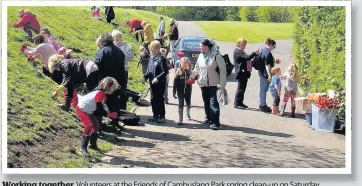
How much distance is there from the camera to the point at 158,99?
13.8 meters

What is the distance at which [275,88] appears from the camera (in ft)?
49.2

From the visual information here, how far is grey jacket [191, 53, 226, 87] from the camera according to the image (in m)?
13.4

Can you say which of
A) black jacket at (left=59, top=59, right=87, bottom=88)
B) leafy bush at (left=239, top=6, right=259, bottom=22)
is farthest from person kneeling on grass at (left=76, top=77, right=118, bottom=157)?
leafy bush at (left=239, top=6, right=259, bottom=22)

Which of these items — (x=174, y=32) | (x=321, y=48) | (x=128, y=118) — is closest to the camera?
(x=128, y=118)

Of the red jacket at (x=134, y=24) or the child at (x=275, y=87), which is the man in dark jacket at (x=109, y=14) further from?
the child at (x=275, y=87)

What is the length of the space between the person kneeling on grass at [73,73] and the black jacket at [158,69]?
1.42 m

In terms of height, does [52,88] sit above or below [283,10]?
below

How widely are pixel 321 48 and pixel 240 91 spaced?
1890 mm

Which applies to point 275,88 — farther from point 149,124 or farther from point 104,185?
point 104,185

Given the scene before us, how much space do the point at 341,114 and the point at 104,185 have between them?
4932mm

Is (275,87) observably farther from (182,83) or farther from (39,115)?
(39,115)

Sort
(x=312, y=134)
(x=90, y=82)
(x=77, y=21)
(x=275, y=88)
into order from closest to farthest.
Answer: (x=90, y=82), (x=312, y=134), (x=275, y=88), (x=77, y=21)

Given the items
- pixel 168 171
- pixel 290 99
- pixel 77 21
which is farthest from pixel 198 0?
pixel 77 21

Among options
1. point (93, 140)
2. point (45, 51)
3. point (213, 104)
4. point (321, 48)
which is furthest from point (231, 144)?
point (45, 51)
